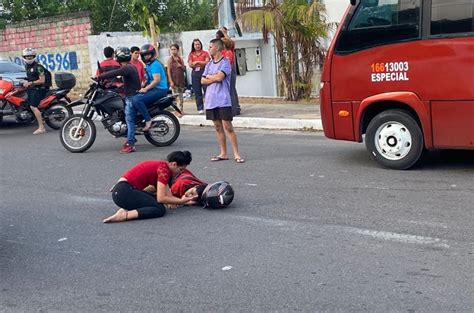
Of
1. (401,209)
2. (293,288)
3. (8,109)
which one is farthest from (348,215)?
(8,109)

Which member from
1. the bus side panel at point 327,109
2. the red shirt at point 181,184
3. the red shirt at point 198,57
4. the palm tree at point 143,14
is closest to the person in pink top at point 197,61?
the red shirt at point 198,57

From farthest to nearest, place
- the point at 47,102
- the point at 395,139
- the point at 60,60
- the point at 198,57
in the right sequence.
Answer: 1. the point at 60,60
2. the point at 198,57
3. the point at 47,102
4. the point at 395,139

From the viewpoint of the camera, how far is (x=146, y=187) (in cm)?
704

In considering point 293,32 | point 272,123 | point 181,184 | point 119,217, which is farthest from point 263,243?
point 293,32

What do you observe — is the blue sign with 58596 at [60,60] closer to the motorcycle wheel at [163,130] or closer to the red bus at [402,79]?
the motorcycle wheel at [163,130]

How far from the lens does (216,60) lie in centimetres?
959

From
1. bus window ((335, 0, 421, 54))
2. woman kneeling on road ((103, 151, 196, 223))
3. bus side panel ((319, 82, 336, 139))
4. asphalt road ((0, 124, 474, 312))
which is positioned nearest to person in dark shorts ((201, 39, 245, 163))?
asphalt road ((0, 124, 474, 312))

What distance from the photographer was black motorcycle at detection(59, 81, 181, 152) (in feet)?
37.8

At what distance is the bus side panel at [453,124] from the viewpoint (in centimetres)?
792

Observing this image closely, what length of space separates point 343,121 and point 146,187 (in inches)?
122

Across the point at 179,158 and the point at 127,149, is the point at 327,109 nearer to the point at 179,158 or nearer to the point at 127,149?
the point at 179,158

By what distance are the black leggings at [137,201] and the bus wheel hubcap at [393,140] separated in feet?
10.4

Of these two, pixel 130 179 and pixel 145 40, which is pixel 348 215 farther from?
pixel 145 40

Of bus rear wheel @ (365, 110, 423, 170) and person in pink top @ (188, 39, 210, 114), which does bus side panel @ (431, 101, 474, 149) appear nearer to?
bus rear wheel @ (365, 110, 423, 170)
